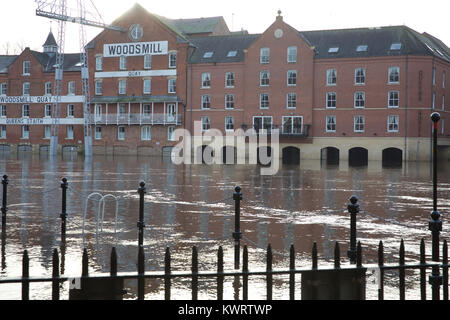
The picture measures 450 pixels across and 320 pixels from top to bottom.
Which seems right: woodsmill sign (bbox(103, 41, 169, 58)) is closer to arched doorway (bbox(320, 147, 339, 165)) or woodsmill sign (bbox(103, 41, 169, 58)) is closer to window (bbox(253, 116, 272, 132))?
window (bbox(253, 116, 272, 132))

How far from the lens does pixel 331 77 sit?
53.7 meters

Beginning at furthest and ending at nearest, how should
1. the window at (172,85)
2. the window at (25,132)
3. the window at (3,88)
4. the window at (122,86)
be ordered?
the window at (3,88)
the window at (25,132)
the window at (122,86)
the window at (172,85)

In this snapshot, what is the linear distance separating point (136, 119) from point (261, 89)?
14.7 m

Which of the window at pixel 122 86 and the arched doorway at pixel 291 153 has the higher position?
the window at pixel 122 86

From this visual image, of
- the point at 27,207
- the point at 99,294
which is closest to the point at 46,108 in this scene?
the point at 27,207

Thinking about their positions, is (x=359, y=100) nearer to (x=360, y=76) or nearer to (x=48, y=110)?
(x=360, y=76)

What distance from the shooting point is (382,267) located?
636cm

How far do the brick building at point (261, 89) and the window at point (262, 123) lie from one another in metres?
0.10

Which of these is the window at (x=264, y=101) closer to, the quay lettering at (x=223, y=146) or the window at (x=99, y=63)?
the quay lettering at (x=223, y=146)

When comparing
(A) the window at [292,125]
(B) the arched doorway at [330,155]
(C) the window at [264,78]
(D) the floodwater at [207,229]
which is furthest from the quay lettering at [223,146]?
(D) the floodwater at [207,229]

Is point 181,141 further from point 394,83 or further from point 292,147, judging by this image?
point 394,83

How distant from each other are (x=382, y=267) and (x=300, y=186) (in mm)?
17961

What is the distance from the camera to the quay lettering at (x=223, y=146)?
55062 mm
